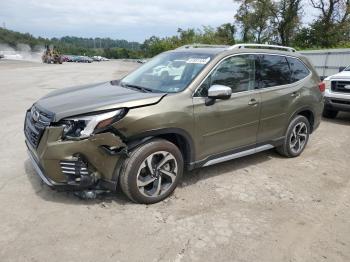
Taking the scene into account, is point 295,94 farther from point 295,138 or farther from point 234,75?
point 234,75

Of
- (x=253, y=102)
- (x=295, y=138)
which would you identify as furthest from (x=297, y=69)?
(x=253, y=102)

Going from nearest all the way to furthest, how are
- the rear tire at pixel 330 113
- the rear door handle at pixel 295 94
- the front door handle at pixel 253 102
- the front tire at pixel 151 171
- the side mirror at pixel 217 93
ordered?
the front tire at pixel 151 171 < the side mirror at pixel 217 93 < the front door handle at pixel 253 102 < the rear door handle at pixel 295 94 < the rear tire at pixel 330 113

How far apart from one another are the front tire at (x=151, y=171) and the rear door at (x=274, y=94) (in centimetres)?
160

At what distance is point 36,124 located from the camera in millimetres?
4141

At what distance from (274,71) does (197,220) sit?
274 cm

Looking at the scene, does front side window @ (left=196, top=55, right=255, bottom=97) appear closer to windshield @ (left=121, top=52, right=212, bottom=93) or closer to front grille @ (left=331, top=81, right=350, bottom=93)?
windshield @ (left=121, top=52, right=212, bottom=93)

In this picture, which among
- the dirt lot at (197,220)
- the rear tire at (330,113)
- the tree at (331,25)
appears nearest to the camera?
the dirt lot at (197,220)

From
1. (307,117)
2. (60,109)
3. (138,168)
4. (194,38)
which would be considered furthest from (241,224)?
(194,38)

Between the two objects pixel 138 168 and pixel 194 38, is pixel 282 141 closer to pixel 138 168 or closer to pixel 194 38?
pixel 138 168

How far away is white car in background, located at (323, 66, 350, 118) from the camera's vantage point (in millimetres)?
9070

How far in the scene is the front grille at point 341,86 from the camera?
9.12m

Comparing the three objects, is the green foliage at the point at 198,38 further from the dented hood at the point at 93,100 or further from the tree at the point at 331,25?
the dented hood at the point at 93,100

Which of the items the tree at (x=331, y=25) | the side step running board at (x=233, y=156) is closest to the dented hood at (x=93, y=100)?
the side step running board at (x=233, y=156)

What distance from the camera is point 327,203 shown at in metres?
4.42
